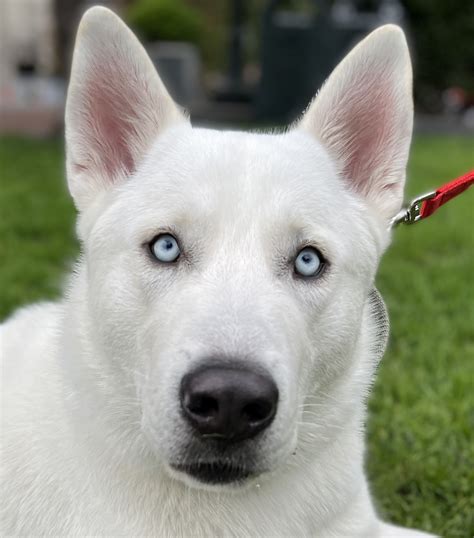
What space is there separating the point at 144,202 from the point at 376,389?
2.51 meters

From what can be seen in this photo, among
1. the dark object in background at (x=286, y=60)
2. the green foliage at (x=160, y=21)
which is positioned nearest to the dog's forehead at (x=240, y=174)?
the dark object in background at (x=286, y=60)

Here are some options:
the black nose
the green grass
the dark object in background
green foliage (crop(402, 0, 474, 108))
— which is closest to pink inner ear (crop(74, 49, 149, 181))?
the black nose

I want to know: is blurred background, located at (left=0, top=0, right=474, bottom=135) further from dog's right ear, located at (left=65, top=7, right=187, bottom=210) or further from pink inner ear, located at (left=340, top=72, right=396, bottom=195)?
pink inner ear, located at (left=340, top=72, right=396, bottom=195)

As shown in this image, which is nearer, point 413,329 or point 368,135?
point 368,135

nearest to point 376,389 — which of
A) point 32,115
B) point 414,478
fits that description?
point 414,478

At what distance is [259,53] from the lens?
18641 mm

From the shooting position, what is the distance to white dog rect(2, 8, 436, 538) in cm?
202

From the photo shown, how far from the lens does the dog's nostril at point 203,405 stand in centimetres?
189

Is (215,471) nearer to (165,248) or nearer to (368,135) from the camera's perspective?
(165,248)

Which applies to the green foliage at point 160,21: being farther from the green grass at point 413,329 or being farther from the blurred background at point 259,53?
the green grass at point 413,329

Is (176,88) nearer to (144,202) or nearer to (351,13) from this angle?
(351,13)

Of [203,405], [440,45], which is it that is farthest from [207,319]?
[440,45]

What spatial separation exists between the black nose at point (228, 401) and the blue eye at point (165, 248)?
0.49 metres

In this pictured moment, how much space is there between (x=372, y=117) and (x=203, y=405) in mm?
1401
